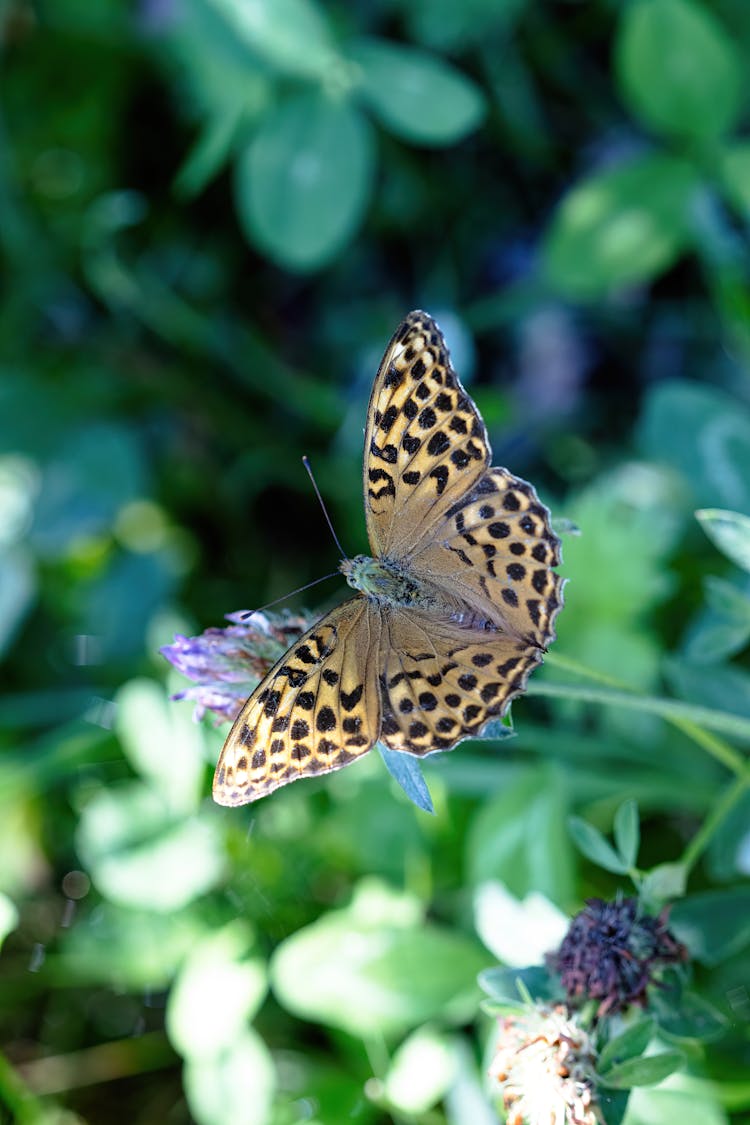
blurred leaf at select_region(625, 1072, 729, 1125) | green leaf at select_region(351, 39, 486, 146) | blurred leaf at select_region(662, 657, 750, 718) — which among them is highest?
green leaf at select_region(351, 39, 486, 146)

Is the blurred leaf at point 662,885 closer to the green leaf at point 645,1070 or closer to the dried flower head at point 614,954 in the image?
the dried flower head at point 614,954

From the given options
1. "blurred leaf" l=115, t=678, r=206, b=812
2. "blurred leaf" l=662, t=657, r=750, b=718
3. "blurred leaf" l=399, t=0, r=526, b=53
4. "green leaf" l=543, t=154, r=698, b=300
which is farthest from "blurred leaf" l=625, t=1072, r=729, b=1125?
"blurred leaf" l=399, t=0, r=526, b=53

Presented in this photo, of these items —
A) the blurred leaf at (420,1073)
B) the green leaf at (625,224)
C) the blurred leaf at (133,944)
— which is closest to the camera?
the blurred leaf at (420,1073)

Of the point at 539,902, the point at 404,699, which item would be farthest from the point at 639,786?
the point at 404,699

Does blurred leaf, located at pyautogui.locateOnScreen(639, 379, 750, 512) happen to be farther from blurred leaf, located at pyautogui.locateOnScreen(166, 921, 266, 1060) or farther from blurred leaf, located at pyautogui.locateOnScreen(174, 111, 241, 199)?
blurred leaf, located at pyautogui.locateOnScreen(166, 921, 266, 1060)

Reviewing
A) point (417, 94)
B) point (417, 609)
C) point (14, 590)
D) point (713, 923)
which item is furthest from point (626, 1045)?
point (14, 590)

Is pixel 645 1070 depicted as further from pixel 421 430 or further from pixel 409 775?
pixel 421 430

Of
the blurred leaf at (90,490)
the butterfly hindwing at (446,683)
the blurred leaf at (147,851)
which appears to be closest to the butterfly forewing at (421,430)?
the butterfly hindwing at (446,683)
